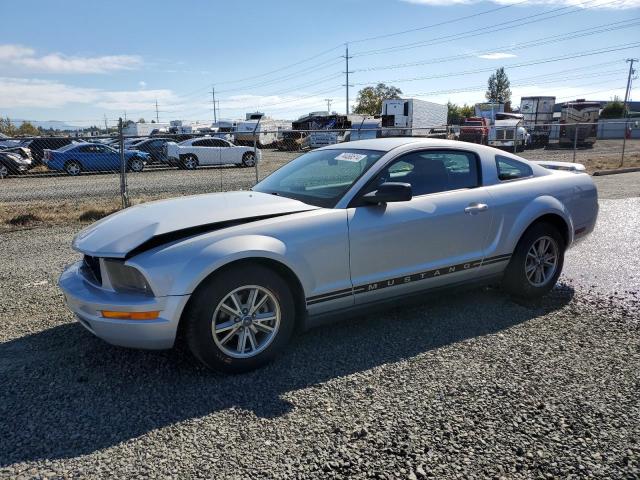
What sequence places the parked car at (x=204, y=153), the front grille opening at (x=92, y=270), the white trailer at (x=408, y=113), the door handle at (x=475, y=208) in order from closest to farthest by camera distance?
the front grille opening at (x=92, y=270) → the door handle at (x=475, y=208) → the parked car at (x=204, y=153) → the white trailer at (x=408, y=113)

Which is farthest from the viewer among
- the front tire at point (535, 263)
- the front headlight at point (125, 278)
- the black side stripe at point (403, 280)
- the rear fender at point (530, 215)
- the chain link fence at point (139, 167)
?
the chain link fence at point (139, 167)

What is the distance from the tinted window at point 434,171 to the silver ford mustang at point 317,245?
0.01m

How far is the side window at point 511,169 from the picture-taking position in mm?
4668

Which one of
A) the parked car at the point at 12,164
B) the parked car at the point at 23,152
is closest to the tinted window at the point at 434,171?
the parked car at the point at 12,164

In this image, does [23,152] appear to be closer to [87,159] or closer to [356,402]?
[87,159]

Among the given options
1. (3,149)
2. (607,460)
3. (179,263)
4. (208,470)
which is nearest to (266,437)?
(208,470)

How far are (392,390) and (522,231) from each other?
85.7 inches

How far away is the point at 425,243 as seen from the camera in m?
4.01

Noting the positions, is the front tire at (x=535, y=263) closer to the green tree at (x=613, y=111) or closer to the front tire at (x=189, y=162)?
the front tire at (x=189, y=162)

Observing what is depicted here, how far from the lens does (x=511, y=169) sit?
476cm

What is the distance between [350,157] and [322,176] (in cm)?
28

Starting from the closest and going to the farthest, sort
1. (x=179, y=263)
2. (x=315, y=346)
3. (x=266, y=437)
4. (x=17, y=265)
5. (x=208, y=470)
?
1. (x=208, y=470)
2. (x=266, y=437)
3. (x=179, y=263)
4. (x=315, y=346)
5. (x=17, y=265)

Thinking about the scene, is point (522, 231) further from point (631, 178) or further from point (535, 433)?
point (631, 178)

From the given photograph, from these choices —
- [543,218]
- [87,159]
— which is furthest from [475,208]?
[87,159]
